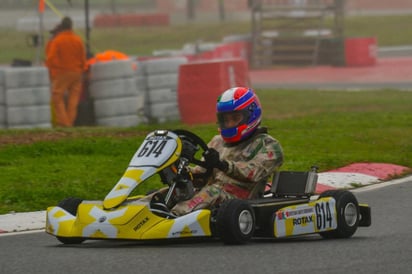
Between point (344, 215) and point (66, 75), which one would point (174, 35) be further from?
point (344, 215)

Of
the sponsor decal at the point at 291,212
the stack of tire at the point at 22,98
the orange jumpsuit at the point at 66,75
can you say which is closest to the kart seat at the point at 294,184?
the sponsor decal at the point at 291,212

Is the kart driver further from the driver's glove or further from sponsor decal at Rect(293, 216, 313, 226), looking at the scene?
sponsor decal at Rect(293, 216, 313, 226)

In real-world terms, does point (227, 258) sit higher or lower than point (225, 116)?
lower

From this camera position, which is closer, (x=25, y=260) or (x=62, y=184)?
(x=25, y=260)

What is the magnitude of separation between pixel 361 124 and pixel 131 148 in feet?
15.4

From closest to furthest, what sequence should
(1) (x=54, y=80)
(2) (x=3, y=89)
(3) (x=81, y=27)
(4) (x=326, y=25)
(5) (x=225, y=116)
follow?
(5) (x=225, y=116) < (2) (x=3, y=89) < (1) (x=54, y=80) < (4) (x=326, y=25) < (3) (x=81, y=27)

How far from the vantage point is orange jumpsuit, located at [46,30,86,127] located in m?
19.4

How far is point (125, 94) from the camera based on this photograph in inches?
775

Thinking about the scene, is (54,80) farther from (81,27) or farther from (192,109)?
(81,27)

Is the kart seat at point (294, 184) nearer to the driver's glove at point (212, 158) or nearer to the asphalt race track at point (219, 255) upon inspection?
the asphalt race track at point (219, 255)

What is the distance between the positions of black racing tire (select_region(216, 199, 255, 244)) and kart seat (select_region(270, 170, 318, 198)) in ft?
2.89

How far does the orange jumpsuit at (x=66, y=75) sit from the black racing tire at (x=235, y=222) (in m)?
11.1

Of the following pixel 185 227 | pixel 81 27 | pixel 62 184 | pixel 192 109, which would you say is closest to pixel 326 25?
pixel 81 27

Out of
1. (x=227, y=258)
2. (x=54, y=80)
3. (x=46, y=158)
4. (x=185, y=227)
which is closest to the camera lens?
(x=227, y=258)
